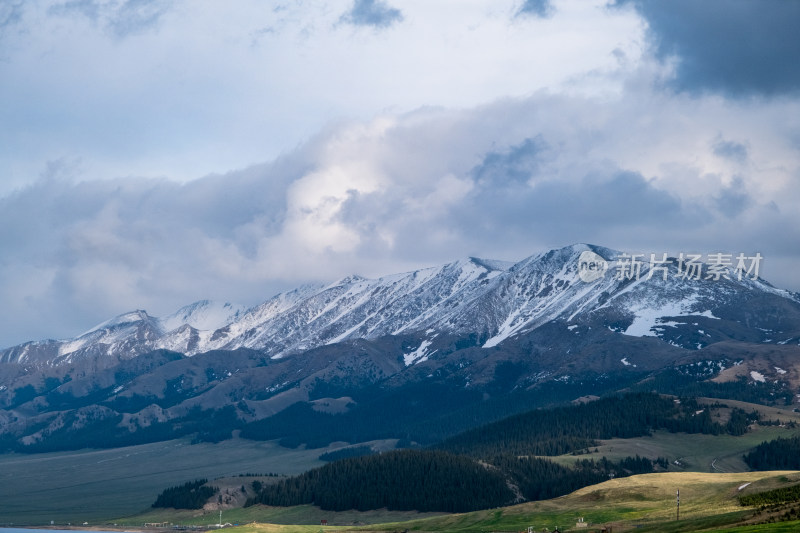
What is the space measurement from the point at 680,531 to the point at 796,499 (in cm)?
2153

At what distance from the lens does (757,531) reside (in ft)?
509

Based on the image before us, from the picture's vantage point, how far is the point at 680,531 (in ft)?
618

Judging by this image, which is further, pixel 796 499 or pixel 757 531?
pixel 796 499

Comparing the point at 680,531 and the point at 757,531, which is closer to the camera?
the point at 757,531

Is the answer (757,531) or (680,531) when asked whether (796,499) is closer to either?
(680,531)

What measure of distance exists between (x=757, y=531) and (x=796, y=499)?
4029 cm

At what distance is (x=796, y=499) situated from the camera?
191000 mm

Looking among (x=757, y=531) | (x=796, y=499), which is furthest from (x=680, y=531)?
(x=757, y=531)
